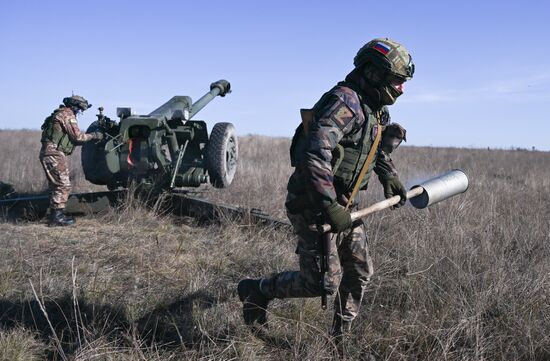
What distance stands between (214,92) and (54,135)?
2616mm

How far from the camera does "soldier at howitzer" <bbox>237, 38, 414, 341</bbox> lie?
2725 millimetres

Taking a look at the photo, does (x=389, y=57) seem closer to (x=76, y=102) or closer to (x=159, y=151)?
(x=159, y=151)

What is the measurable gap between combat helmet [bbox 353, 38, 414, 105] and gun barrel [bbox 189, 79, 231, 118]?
4.85 metres

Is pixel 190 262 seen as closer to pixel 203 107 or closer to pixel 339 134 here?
pixel 339 134

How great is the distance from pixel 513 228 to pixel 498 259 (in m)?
1.02

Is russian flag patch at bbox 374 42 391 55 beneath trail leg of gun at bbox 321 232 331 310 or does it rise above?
above

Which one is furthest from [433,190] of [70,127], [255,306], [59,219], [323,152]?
[70,127]

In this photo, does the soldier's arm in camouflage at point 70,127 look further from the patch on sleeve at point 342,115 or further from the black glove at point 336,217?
the black glove at point 336,217

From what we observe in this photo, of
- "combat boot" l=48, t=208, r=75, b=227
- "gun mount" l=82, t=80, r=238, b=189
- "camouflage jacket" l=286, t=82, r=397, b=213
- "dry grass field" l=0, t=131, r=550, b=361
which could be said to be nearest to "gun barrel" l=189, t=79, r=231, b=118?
"gun mount" l=82, t=80, r=238, b=189

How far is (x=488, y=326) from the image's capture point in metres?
3.24

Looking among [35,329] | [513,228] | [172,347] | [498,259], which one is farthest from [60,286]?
[513,228]

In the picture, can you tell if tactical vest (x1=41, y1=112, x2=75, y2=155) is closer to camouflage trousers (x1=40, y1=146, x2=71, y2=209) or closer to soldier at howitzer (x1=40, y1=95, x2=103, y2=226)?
soldier at howitzer (x1=40, y1=95, x2=103, y2=226)

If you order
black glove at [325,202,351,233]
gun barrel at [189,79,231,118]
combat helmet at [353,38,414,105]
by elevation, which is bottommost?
black glove at [325,202,351,233]

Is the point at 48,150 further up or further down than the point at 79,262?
further up
